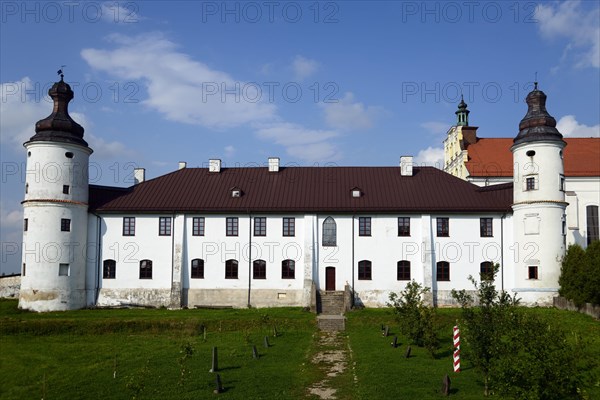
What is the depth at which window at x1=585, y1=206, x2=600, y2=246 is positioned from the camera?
47.5 metres

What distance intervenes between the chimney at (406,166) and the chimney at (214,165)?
1336cm

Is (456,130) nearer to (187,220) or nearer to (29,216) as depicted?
(187,220)

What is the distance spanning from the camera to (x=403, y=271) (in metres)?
36.9

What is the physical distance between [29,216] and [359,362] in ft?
81.6

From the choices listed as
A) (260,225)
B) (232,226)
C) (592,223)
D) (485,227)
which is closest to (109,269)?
(232,226)

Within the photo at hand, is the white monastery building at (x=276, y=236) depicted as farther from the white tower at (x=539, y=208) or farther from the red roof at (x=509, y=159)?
the red roof at (x=509, y=159)

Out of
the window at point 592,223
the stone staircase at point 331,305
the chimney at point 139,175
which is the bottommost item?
the stone staircase at point 331,305

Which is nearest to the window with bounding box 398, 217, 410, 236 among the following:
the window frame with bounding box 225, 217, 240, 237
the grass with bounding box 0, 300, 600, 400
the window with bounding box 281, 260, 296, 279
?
the grass with bounding box 0, 300, 600, 400

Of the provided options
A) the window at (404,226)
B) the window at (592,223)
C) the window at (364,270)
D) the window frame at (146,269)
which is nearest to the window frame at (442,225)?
the window at (404,226)

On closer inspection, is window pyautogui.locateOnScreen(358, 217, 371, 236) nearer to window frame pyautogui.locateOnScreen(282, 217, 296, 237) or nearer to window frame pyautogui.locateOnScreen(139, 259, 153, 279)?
window frame pyautogui.locateOnScreen(282, 217, 296, 237)

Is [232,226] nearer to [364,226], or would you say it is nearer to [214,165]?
[214,165]

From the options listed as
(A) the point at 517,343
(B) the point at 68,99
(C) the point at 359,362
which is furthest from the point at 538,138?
(B) the point at 68,99

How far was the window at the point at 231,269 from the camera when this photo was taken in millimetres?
37438

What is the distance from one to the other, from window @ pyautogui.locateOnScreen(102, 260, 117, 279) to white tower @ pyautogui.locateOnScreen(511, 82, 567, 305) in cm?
2581
